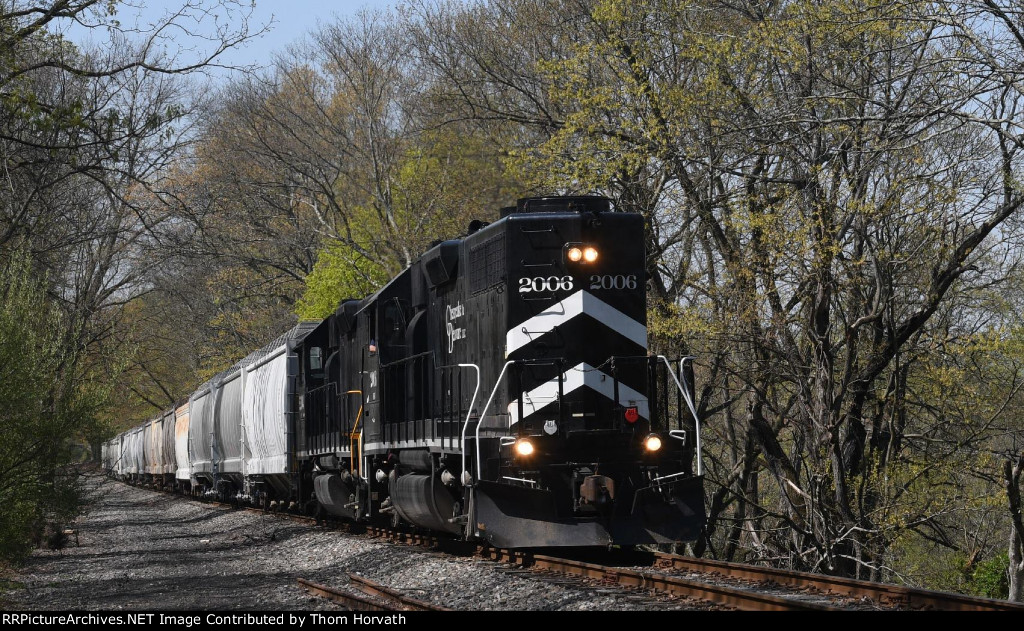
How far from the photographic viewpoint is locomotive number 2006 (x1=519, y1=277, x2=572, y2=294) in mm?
11562

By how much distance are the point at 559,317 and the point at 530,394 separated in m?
0.88

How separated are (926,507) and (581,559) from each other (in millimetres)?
7637

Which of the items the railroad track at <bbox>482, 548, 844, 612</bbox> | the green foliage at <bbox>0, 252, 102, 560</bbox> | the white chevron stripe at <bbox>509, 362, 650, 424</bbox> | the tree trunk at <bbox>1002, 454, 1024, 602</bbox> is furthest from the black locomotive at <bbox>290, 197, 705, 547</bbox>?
the tree trunk at <bbox>1002, 454, 1024, 602</bbox>

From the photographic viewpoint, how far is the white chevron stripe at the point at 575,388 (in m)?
11.2

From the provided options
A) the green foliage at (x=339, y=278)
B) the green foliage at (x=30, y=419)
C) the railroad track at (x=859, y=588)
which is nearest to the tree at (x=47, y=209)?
the green foliage at (x=30, y=419)

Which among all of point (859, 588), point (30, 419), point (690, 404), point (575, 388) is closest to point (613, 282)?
point (575, 388)

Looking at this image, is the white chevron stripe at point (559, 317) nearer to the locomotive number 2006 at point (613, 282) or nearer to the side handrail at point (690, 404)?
the locomotive number 2006 at point (613, 282)

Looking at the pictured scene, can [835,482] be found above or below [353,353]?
below

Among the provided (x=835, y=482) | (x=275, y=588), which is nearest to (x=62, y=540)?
(x=275, y=588)

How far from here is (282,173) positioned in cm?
3462

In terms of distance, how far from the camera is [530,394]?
36.9ft

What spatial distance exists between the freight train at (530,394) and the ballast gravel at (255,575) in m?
0.57

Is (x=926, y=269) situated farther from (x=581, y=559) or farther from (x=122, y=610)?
(x=122, y=610)

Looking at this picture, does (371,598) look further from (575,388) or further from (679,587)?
(575,388)
